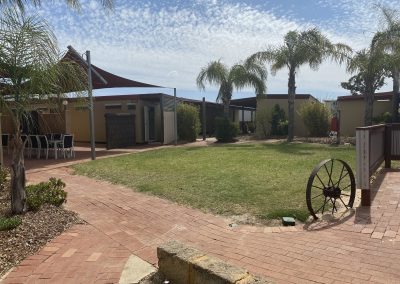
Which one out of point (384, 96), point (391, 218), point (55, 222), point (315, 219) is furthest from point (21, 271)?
point (384, 96)

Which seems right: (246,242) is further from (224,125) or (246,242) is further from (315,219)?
(224,125)

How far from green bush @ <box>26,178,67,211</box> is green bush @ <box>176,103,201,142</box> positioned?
570 inches

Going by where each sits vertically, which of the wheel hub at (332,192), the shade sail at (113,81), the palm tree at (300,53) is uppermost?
the palm tree at (300,53)

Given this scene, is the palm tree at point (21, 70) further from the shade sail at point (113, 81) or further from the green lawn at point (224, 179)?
the shade sail at point (113, 81)

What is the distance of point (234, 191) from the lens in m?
6.87

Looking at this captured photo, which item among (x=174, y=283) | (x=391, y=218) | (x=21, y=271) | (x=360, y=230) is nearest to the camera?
(x=174, y=283)

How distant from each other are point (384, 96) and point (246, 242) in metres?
19.4

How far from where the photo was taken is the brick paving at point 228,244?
11.8 feet

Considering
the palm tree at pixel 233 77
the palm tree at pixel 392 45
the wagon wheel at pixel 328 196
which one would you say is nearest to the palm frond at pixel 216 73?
the palm tree at pixel 233 77

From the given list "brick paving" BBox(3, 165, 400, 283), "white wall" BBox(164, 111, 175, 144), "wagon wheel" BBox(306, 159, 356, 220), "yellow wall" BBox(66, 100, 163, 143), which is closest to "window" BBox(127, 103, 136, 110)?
"yellow wall" BBox(66, 100, 163, 143)

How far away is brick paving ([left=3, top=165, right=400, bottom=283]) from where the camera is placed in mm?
3588

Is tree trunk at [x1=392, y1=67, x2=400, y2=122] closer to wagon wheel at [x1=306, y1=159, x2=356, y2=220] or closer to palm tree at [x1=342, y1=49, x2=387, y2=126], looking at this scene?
palm tree at [x1=342, y1=49, x2=387, y2=126]

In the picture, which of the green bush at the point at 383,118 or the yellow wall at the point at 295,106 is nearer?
the green bush at the point at 383,118

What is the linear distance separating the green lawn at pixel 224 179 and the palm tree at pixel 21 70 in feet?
8.76
